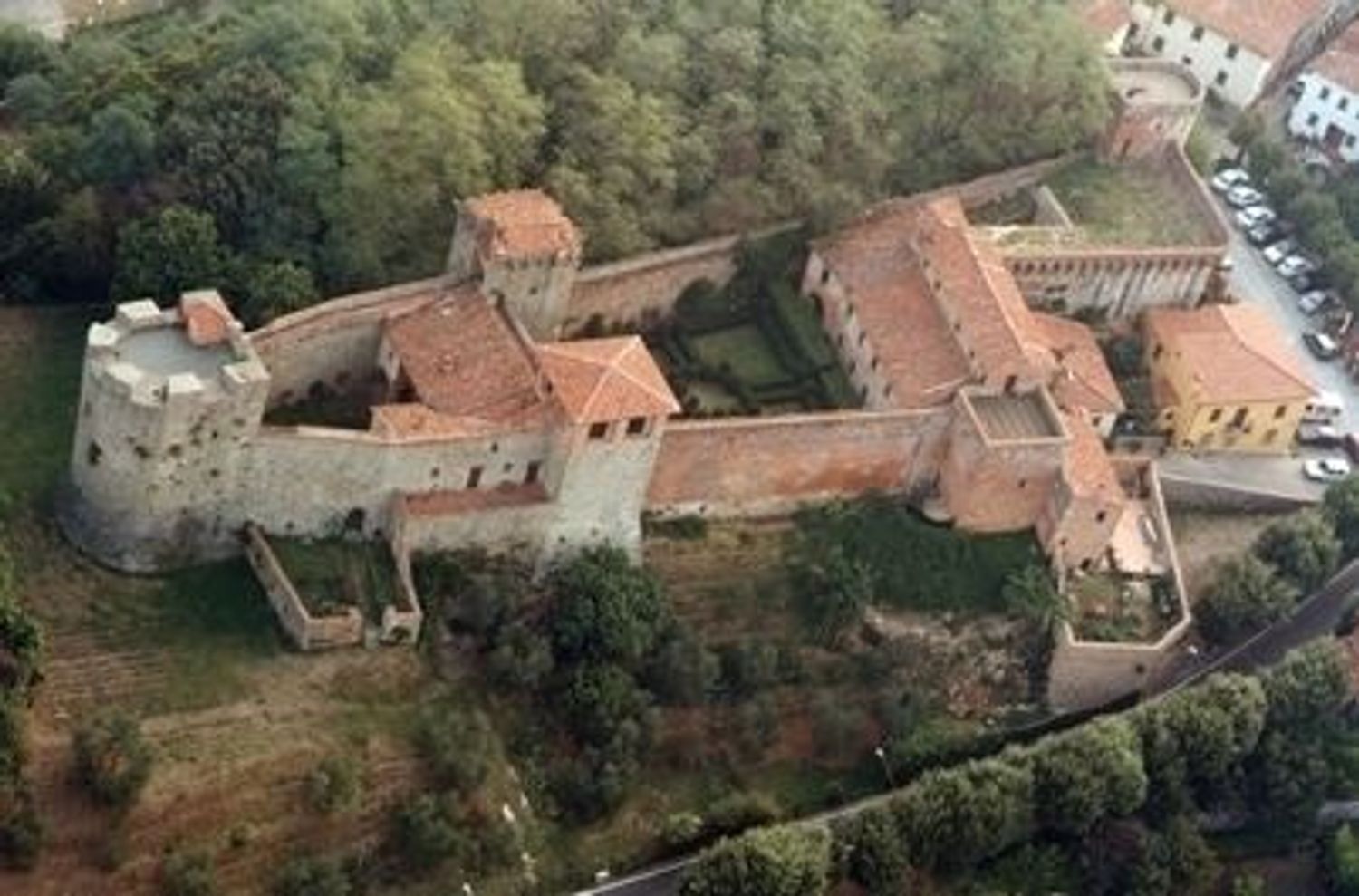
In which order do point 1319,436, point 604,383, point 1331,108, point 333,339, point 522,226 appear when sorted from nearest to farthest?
1. point 604,383
2. point 333,339
3. point 522,226
4. point 1319,436
5. point 1331,108

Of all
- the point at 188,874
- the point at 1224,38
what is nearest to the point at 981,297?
the point at 1224,38

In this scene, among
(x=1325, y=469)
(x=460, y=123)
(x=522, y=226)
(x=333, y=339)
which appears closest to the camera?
(x=333, y=339)

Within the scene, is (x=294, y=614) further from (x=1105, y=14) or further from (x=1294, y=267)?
(x=1105, y=14)

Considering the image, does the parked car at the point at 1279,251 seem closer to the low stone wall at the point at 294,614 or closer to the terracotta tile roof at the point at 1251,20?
the terracotta tile roof at the point at 1251,20

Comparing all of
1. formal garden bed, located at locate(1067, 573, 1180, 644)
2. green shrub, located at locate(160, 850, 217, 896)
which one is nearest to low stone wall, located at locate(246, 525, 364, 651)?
green shrub, located at locate(160, 850, 217, 896)

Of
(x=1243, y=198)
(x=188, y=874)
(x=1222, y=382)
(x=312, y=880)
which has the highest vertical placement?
(x=1222, y=382)

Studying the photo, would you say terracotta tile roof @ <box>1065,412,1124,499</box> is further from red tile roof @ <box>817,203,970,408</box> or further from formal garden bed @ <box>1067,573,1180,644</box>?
red tile roof @ <box>817,203,970,408</box>
